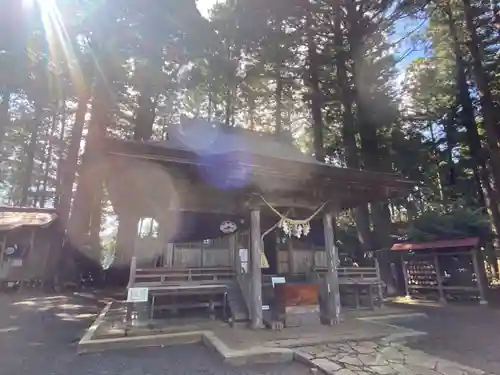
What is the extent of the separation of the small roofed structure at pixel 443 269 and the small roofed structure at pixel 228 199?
4.17 m

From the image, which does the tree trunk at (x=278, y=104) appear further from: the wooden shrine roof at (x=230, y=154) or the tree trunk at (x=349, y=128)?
the wooden shrine roof at (x=230, y=154)

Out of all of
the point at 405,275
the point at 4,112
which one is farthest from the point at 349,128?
the point at 4,112

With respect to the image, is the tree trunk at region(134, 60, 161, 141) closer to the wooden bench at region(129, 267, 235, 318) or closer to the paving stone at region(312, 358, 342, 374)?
the wooden bench at region(129, 267, 235, 318)

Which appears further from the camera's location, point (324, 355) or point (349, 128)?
point (349, 128)

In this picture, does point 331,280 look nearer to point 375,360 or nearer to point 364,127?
point 375,360

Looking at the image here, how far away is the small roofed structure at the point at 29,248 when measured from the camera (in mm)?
13727

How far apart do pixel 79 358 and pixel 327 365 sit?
3.76 m

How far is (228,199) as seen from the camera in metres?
8.45

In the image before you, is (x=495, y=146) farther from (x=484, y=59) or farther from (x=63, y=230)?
(x=63, y=230)

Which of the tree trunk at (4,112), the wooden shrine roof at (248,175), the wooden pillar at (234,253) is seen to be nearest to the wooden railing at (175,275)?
the wooden pillar at (234,253)

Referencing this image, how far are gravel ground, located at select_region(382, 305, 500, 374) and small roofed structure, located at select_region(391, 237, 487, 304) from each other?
4.82ft

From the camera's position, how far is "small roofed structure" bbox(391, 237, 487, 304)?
10.4m

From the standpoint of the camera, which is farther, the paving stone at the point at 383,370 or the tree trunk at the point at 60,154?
the tree trunk at the point at 60,154

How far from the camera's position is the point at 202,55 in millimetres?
15727
